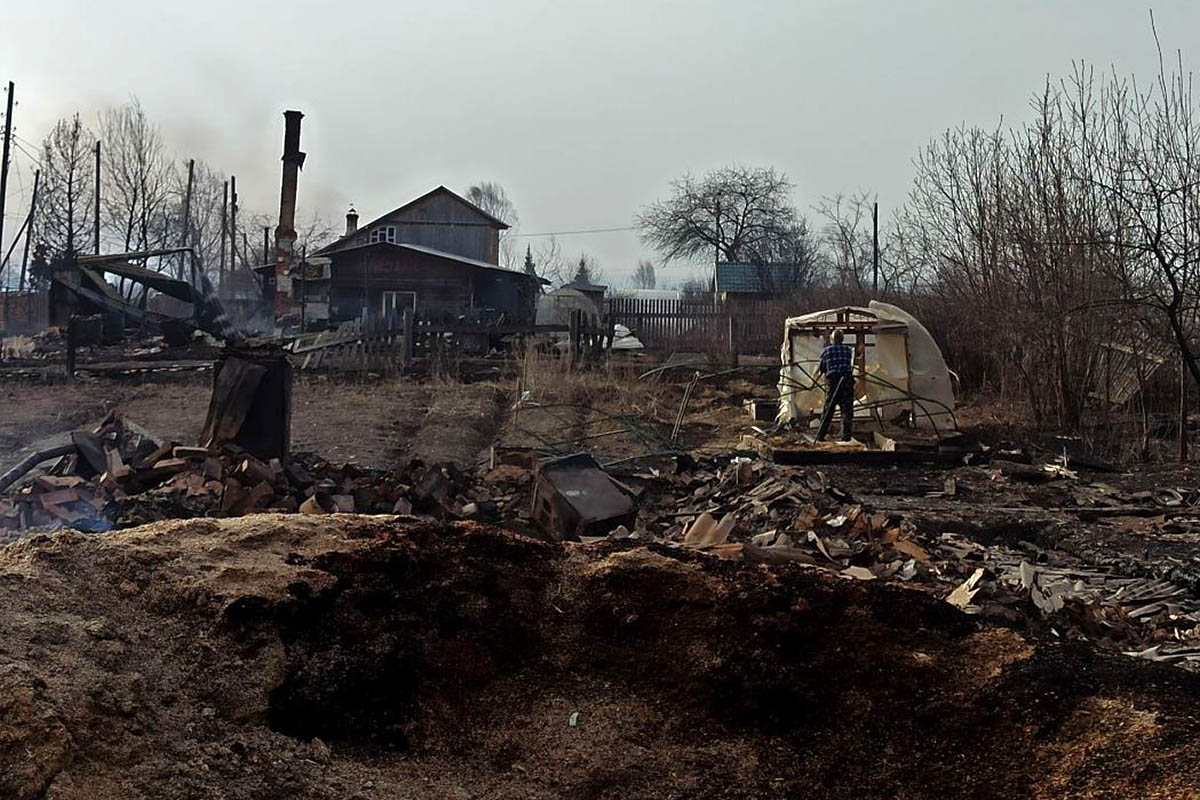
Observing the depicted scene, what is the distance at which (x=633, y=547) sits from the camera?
5016mm

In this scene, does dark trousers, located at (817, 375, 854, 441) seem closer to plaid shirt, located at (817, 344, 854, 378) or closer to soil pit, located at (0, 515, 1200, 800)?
plaid shirt, located at (817, 344, 854, 378)

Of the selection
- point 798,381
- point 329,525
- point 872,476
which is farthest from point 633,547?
point 798,381

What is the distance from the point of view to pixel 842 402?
46.6 ft

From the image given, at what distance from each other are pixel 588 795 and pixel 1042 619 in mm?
2831

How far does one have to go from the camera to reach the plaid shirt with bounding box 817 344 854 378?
13.8m

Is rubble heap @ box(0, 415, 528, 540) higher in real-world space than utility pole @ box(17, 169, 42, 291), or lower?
lower

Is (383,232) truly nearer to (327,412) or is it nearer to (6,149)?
(6,149)

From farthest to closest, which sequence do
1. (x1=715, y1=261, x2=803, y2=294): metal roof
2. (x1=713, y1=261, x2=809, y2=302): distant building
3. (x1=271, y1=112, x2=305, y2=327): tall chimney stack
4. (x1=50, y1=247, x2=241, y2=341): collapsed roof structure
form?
1. (x1=715, y1=261, x2=803, y2=294): metal roof
2. (x1=713, y1=261, x2=809, y2=302): distant building
3. (x1=271, y1=112, x2=305, y2=327): tall chimney stack
4. (x1=50, y1=247, x2=241, y2=341): collapsed roof structure

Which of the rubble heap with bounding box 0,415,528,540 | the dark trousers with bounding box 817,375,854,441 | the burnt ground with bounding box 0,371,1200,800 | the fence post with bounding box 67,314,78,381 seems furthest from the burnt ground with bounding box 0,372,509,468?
the burnt ground with bounding box 0,371,1200,800

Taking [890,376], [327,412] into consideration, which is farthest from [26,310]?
[890,376]

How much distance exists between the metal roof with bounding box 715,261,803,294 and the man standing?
33082mm

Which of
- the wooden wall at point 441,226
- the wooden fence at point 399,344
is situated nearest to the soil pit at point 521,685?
the wooden fence at point 399,344

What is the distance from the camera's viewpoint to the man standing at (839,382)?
45.4ft

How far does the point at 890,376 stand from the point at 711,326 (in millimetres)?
12021
